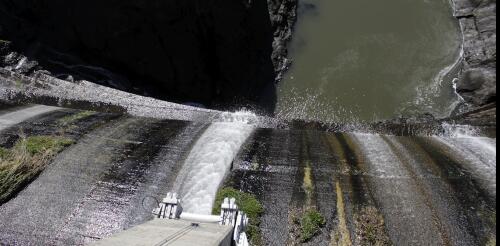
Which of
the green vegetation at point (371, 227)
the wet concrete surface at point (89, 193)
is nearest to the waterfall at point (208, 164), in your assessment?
the wet concrete surface at point (89, 193)

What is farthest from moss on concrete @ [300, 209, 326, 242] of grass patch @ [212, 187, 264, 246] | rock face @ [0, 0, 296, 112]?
rock face @ [0, 0, 296, 112]

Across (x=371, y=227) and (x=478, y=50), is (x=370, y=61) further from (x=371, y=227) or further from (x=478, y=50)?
(x=371, y=227)

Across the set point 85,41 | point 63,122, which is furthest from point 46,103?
point 85,41

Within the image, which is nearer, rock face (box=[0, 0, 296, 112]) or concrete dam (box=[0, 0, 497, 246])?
concrete dam (box=[0, 0, 497, 246])

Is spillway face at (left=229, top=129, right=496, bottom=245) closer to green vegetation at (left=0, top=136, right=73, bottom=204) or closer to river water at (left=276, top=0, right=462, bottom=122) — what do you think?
green vegetation at (left=0, top=136, right=73, bottom=204)

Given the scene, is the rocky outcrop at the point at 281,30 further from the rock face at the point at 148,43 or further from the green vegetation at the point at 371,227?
the green vegetation at the point at 371,227
